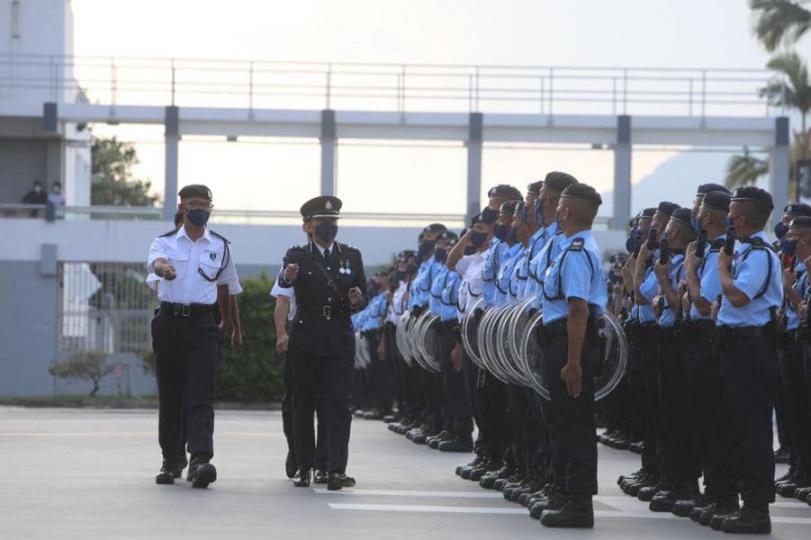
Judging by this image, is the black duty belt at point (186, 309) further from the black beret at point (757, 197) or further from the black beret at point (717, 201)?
the black beret at point (757, 197)

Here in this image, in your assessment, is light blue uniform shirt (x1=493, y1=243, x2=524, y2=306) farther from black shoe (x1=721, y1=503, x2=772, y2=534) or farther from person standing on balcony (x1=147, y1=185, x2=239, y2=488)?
black shoe (x1=721, y1=503, x2=772, y2=534)

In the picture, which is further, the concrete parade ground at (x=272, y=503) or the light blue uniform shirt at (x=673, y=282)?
the light blue uniform shirt at (x=673, y=282)

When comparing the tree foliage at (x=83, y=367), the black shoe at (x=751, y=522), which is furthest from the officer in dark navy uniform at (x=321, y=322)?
the tree foliage at (x=83, y=367)

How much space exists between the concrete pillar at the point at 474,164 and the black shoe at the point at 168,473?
114 ft

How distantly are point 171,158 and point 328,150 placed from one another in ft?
13.4

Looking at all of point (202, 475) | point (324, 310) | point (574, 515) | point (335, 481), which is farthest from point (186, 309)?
point (574, 515)

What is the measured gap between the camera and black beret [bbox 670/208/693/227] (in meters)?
13.4

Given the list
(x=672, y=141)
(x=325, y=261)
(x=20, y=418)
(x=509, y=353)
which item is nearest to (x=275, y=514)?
(x=509, y=353)

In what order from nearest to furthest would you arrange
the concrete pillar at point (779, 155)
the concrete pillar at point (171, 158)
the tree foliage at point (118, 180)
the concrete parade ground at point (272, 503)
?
the concrete parade ground at point (272, 503)
the concrete pillar at point (171, 158)
the concrete pillar at point (779, 155)
the tree foliage at point (118, 180)

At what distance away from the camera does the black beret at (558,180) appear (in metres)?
13.3

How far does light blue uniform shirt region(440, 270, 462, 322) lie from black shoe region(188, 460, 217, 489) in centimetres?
559

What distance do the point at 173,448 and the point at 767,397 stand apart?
17.6 feet

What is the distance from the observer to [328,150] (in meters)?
49.6

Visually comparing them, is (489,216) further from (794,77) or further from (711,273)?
(794,77)
